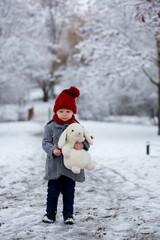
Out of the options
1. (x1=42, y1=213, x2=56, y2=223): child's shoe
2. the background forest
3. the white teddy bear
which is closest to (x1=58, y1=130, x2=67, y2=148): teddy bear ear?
the white teddy bear

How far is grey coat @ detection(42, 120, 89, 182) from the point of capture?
4.04 meters

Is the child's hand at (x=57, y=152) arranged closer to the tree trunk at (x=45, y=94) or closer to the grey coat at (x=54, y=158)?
the grey coat at (x=54, y=158)

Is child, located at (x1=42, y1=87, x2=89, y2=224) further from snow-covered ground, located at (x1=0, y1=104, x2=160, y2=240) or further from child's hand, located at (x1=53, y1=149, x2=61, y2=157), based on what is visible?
snow-covered ground, located at (x1=0, y1=104, x2=160, y2=240)

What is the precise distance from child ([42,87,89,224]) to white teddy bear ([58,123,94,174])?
0.28 ft

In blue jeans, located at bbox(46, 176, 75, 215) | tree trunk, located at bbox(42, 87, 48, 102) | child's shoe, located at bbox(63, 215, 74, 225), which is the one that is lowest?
child's shoe, located at bbox(63, 215, 74, 225)

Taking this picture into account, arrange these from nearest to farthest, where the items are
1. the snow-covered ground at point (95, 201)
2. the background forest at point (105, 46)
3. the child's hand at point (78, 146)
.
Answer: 1. the snow-covered ground at point (95, 201)
2. the child's hand at point (78, 146)
3. the background forest at point (105, 46)

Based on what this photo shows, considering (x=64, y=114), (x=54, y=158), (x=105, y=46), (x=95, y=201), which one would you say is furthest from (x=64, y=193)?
(x=105, y=46)

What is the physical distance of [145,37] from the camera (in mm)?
15164

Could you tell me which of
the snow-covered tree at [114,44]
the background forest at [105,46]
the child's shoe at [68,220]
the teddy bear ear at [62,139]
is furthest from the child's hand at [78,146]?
the snow-covered tree at [114,44]

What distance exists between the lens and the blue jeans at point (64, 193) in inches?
161

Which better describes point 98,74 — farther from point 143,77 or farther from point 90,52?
point 143,77

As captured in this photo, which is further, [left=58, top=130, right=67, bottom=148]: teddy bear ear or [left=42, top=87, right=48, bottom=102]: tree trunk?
[left=42, top=87, right=48, bottom=102]: tree trunk

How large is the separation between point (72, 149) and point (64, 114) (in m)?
0.49

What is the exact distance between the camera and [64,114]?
411 cm
